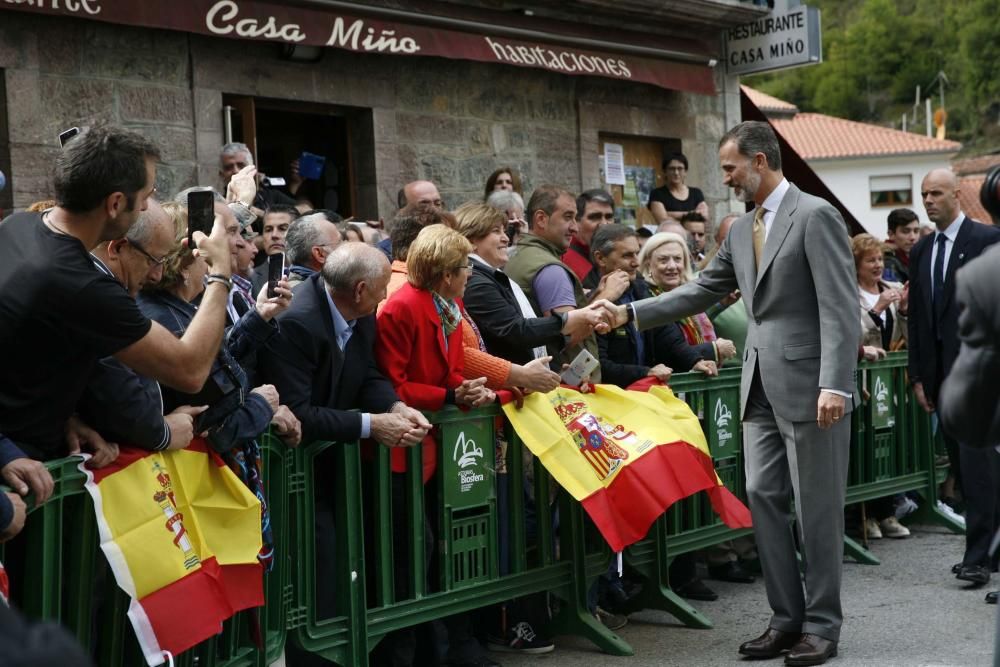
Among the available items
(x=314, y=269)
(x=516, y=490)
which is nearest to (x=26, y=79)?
(x=314, y=269)

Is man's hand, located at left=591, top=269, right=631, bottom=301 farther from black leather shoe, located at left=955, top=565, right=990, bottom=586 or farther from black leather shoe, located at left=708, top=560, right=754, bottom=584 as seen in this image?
black leather shoe, located at left=955, top=565, right=990, bottom=586

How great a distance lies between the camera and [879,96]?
4540 inches

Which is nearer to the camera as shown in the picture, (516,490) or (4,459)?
(4,459)

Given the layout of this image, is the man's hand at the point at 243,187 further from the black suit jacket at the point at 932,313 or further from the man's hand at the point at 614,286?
the black suit jacket at the point at 932,313

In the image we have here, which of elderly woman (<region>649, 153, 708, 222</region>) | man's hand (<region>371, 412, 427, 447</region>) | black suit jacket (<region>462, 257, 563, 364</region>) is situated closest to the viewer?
man's hand (<region>371, 412, 427, 447</region>)

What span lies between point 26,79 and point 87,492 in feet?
17.7

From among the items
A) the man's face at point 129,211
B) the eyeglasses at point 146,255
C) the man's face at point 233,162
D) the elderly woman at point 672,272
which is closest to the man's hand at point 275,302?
the eyeglasses at point 146,255

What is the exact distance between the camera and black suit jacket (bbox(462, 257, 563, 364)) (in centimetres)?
641

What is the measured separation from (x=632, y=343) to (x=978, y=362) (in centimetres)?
441

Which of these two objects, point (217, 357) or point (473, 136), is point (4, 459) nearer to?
point (217, 357)

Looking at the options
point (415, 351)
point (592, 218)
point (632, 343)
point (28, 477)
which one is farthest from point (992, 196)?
point (592, 218)

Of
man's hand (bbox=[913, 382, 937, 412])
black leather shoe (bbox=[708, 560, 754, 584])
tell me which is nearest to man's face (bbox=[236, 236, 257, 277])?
black leather shoe (bbox=[708, 560, 754, 584])

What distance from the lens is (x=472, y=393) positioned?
5824 mm

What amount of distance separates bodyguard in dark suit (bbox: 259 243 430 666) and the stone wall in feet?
12.9
